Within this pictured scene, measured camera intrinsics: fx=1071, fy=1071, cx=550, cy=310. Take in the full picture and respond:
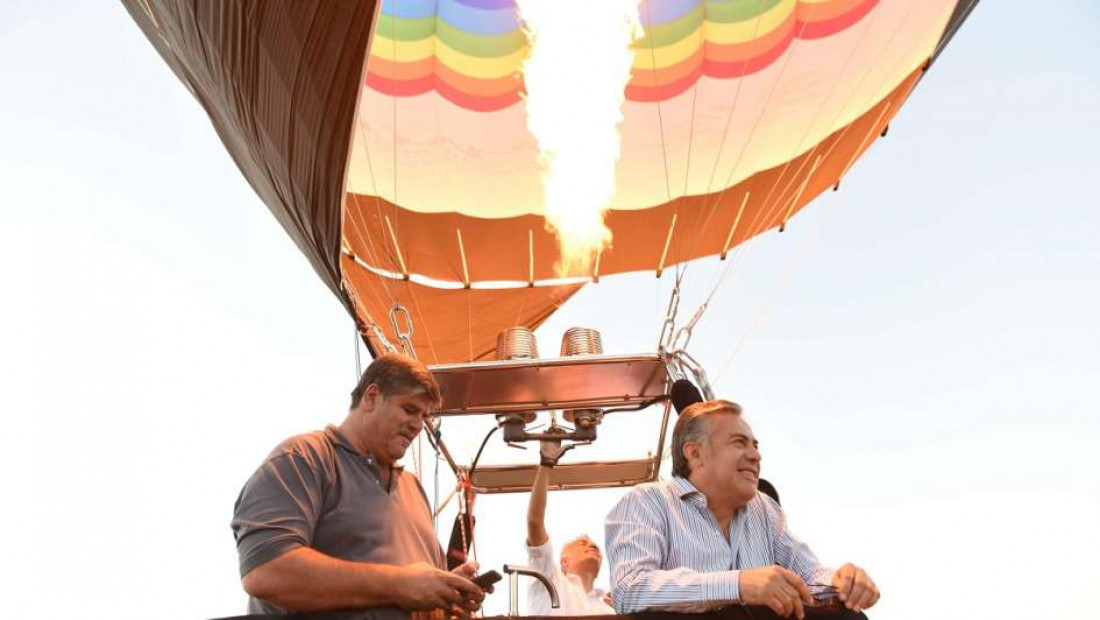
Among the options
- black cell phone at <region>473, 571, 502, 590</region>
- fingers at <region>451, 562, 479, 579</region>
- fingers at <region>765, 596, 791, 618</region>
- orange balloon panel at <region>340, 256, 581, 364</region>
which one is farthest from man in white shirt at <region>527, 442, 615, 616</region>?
orange balloon panel at <region>340, 256, 581, 364</region>

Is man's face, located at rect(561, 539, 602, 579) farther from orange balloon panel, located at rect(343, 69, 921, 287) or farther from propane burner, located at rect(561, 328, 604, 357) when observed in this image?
orange balloon panel, located at rect(343, 69, 921, 287)

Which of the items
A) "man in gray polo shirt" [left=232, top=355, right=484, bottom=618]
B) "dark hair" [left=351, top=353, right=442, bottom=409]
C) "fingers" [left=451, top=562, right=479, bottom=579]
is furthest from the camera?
"dark hair" [left=351, top=353, right=442, bottom=409]

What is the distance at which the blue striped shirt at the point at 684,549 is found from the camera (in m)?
1.75

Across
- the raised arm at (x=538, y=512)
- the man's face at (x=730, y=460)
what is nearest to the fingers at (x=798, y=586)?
the man's face at (x=730, y=460)

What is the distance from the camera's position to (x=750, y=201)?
598cm

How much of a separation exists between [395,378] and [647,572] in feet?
1.86

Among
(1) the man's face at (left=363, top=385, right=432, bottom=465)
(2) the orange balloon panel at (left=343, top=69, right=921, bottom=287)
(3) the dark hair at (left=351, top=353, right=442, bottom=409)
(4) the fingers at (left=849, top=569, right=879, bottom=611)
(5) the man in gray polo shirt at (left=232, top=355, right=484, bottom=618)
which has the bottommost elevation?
(4) the fingers at (left=849, top=569, right=879, bottom=611)

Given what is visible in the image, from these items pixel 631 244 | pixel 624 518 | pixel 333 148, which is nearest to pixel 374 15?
pixel 333 148

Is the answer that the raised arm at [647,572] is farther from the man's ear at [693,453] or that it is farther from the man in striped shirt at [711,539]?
the man's ear at [693,453]

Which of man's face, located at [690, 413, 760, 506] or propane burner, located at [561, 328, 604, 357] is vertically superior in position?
propane burner, located at [561, 328, 604, 357]

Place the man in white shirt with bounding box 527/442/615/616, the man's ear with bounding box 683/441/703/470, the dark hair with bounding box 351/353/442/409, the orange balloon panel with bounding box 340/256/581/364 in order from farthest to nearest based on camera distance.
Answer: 1. the orange balloon panel with bounding box 340/256/581/364
2. the man in white shirt with bounding box 527/442/615/616
3. the man's ear with bounding box 683/441/703/470
4. the dark hair with bounding box 351/353/442/409

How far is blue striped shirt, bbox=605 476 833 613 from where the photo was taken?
175 centimetres

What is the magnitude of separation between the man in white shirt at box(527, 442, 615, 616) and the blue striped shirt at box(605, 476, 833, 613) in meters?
1.19

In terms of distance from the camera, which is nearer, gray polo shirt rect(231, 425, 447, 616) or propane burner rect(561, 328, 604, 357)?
gray polo shirt rect(231, 425, 447, 616)
